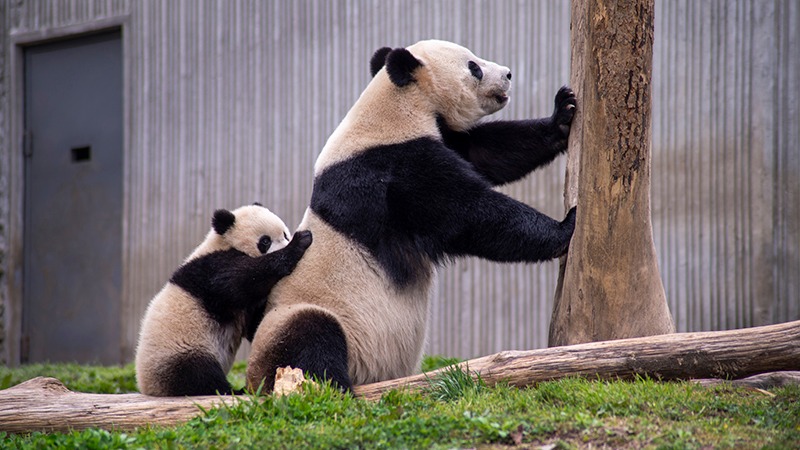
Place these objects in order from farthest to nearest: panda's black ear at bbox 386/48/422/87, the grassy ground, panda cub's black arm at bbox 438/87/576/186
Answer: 1. panda cub's black arm at bbox 438/87/576/186
2. panda's black ear at bbox 386/48/422/87
3. the grassy ground

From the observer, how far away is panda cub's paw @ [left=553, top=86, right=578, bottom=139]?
18.7 ft

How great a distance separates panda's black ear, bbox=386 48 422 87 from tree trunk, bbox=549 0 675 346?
115 centimetres

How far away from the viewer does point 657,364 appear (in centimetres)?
488

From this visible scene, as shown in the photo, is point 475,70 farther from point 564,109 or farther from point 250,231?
point 250,231

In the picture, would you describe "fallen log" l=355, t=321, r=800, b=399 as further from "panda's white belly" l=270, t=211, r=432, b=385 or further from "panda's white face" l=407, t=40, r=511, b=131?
"panda's white face" l=407, t=40, r=511, b=131

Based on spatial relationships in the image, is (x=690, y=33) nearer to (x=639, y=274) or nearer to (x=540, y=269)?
(x=540, y=269)

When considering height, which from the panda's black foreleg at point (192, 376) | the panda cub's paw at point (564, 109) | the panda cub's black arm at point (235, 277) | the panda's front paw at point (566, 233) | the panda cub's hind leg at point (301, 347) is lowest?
the panda's black foreleg at point (192, 376)

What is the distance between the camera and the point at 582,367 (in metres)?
4.90

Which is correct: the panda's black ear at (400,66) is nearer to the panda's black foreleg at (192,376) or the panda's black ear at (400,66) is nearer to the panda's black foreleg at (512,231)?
the panda's black foreleg at (512,231)


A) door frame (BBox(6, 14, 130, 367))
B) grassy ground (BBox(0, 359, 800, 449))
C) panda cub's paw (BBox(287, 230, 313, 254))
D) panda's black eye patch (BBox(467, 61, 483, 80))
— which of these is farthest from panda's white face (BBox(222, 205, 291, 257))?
door frame (BBox(6, 14, 130, 367))

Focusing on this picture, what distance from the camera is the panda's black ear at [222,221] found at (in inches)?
242

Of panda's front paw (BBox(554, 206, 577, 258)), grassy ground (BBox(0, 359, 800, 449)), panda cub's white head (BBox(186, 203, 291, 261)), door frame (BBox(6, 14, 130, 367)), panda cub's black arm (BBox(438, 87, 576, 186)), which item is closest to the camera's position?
grassy ground (BBox(0, 359, 800, 449))

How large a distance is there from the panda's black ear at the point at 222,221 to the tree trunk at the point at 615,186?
2.39 meters

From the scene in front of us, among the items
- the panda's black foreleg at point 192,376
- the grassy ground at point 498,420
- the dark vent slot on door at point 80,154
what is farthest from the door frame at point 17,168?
the grassy ground at point 498,420
